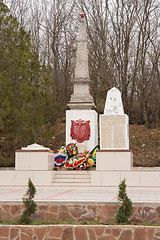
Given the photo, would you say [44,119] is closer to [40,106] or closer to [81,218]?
[40,106]

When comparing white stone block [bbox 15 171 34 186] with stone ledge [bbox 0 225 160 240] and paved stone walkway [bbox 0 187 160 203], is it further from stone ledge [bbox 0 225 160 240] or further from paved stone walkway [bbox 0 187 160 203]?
stone ledge [bbox 0 225 160 240]

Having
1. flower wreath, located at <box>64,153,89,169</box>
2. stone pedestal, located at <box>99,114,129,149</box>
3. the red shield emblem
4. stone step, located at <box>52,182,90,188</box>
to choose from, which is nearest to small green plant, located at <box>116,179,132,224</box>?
stone step, located at <box>52,182,90,188</box>

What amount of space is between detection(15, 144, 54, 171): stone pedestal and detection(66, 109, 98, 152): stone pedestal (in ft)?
9.45

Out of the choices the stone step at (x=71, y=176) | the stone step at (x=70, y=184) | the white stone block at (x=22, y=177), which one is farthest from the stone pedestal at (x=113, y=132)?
the white stone block at (x=22, y=177)

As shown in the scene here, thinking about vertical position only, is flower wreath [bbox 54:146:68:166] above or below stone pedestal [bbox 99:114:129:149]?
below

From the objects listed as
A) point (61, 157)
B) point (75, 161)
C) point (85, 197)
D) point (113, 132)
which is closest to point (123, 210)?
point (85, 197)

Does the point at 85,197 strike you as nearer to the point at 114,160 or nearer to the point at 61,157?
the point at 114,160

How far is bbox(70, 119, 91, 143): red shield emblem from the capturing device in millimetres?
16266

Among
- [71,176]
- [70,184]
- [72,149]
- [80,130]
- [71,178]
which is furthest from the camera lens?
[80,130]

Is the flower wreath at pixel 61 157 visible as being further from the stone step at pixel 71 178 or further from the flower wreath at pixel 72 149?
the stone step at pixel 71 178

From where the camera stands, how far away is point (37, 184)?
42.8ft

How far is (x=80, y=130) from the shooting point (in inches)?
643

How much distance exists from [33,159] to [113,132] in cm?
331

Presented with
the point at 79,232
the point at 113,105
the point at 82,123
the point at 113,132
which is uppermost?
the point at 113,105
